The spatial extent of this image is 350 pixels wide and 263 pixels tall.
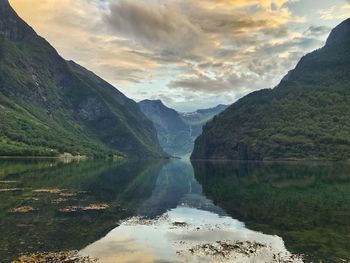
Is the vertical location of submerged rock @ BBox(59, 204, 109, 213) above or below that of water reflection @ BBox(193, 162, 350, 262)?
below

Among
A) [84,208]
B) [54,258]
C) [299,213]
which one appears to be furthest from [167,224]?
[299,213]

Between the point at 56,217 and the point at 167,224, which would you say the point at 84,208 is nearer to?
the point at 56,217

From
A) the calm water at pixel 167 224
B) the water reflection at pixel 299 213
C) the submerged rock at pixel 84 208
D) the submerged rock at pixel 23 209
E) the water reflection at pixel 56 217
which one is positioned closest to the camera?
the calm water at pixel 167 224

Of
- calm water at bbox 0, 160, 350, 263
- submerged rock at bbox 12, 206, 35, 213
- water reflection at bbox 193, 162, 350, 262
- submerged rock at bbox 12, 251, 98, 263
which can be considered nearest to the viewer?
submerged rock at bbox 12, 251, 98, 263

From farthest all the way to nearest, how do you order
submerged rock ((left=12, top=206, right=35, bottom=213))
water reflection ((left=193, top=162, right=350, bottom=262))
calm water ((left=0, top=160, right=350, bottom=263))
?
submerged rock ((left=12, top=206, right=35, bottom=213)) < water reflection ((left=193, top=162, right=350, bottom=262)) < calm water ((left=0, top=160, right=350, bottom=263))

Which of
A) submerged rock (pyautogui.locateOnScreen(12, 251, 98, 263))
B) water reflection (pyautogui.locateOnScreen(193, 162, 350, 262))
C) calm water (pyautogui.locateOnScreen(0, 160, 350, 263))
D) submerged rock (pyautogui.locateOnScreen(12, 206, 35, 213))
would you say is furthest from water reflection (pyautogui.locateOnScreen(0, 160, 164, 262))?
water reflection (pyautogui.locateOnScreen(193, 162, 350, 262))

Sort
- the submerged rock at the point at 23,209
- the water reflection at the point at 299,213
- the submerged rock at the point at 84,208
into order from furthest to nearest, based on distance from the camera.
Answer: the submerged rock at the point at 84,208
the submerged rock at the point at 23,209
the water reflection at the point at 299,213

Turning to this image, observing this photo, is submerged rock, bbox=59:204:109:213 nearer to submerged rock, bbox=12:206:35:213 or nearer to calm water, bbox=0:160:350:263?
calm water, bbox=0:160:350:263

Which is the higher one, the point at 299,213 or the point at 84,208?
the point at 299,213

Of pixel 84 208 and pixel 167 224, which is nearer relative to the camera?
pixel 167 224

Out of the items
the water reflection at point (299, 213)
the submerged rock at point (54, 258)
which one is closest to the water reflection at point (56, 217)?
the submerged rock at point (54, 258)

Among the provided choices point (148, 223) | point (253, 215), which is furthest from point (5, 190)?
point (253, 215)

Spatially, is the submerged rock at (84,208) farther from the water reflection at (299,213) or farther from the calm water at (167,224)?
the water reflection at (299,213)
